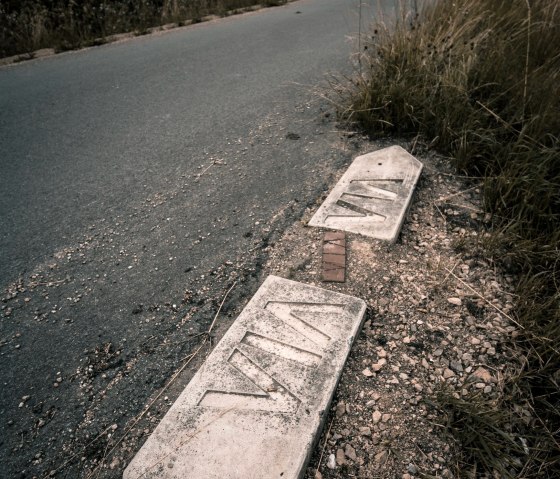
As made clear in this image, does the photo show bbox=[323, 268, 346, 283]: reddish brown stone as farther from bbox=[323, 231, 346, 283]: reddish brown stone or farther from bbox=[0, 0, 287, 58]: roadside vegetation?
bbox=[0, 0, 287, 58]: roadside vegetation

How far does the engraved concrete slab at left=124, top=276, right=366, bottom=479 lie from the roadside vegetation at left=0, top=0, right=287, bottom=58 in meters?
5.64

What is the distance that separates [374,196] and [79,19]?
20.5ft

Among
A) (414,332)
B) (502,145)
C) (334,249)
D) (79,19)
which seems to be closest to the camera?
(414,332)

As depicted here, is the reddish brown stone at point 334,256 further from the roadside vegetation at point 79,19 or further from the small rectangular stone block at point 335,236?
the roadside vegetation at point 79,19

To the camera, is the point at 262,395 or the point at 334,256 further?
the point at 334,256

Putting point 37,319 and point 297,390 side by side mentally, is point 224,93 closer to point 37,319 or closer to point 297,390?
point 37,319

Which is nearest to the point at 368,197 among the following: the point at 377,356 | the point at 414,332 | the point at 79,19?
the point at 414,332

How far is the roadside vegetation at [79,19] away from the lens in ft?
18.2

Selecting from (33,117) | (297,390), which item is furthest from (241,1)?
(297,390)

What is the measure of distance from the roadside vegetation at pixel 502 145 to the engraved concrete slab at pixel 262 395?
0.51 metres

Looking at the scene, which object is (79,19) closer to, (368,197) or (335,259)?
(368,197)

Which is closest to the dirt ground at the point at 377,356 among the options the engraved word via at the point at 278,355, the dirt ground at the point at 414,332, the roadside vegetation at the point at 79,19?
the dirt ground at the point at 414,332

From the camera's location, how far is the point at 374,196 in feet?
8.16

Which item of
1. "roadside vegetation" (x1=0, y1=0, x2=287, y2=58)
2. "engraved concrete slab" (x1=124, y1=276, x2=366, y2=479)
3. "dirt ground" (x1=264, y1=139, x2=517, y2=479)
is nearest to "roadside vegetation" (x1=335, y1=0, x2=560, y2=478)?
"dirt ground" (x1=264, y1=139, x2=517, y2=479)
